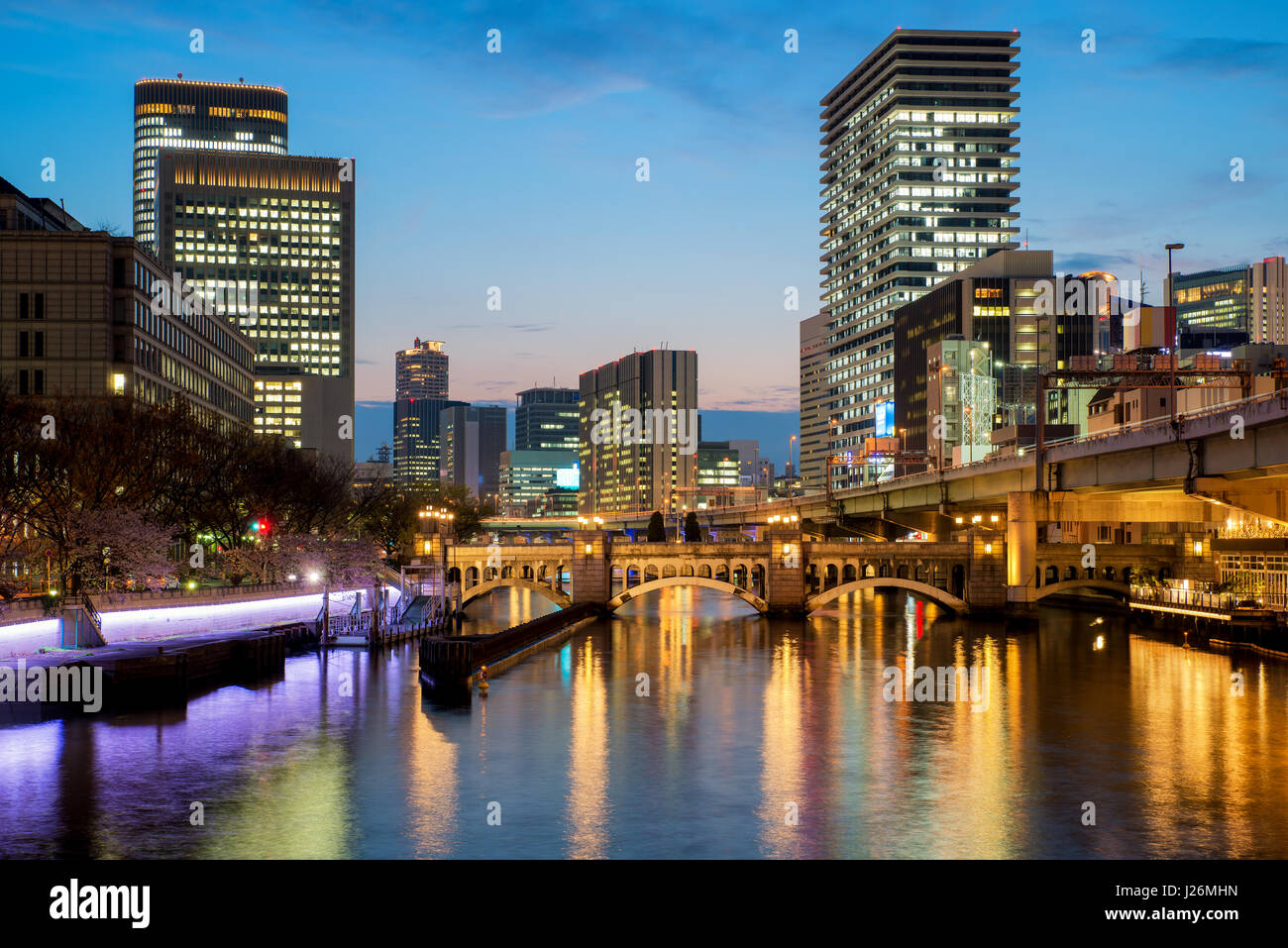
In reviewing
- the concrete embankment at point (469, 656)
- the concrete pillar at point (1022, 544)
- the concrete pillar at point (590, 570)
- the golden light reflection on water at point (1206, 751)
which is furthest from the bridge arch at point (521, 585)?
the golden light reflection on water at point (1206, 751)

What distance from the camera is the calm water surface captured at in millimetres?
34312

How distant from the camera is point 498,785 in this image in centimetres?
4075

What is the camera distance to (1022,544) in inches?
3930

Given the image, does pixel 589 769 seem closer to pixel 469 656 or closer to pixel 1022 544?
pixel 469 656

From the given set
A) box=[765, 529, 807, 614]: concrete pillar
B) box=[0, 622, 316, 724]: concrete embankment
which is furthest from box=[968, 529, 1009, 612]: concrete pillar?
box=[0, 622, 316, 724]: concrete embankment

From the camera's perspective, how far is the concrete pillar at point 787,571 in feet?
357

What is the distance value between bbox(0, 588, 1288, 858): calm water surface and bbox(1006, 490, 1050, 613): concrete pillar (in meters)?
23.2

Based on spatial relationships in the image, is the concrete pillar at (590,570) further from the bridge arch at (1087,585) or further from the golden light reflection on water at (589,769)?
the golden light reflection on water at (589,769)

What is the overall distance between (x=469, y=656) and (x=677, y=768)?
21842 mm

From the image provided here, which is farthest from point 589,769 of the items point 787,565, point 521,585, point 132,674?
point 787,565
